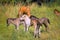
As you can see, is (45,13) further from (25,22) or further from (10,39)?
(10,39)

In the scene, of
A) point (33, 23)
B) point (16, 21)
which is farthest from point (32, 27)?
point (16, 21)

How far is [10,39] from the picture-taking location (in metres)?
2.93

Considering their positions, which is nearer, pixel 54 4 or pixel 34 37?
pixel 34 37

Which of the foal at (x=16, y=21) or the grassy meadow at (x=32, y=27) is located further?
the foal at (x=16, y=21)

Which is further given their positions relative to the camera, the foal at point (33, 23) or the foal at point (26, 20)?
the foal at point (26, 20)

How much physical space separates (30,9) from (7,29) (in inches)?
23.2

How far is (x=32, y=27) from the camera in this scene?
10.4ft

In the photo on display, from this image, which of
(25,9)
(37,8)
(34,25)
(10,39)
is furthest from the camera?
(37,8)

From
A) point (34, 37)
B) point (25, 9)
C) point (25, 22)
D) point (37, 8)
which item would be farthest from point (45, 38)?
point (37, 8)

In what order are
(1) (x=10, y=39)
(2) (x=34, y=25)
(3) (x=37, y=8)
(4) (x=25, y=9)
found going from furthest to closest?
(3) (x=37, y=8), (4) (x=25, y=9), (2) (x=34, y=25), (1) (x=10, y=39)

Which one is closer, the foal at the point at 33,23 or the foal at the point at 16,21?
the foal at the point at 33,23

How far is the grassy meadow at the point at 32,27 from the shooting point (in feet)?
9.84

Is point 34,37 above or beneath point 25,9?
beneath

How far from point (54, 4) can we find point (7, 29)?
109 centimetres
